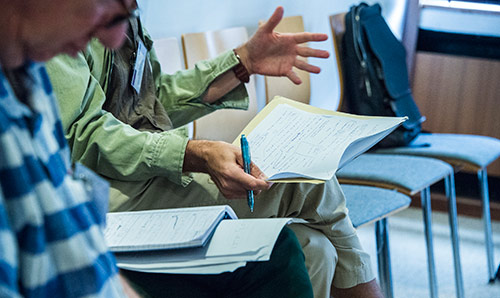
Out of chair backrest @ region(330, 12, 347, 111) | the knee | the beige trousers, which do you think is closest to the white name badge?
the beige trousers

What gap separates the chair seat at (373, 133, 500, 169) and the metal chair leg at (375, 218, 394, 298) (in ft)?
2.02

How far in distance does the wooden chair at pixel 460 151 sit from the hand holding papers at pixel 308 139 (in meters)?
1.10

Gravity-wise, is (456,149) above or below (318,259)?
below

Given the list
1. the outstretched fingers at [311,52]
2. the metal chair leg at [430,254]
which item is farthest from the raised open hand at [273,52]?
the metal chair leg at [430,254]

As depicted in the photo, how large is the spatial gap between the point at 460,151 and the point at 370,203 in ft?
2.62

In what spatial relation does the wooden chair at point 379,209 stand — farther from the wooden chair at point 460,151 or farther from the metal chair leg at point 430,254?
the wooden chair at point 460,151

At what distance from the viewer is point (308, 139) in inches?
46.8

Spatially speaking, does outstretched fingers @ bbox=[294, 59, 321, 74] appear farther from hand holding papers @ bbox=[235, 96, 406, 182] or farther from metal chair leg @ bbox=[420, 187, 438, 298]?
metal chair leg @ bbox=[420, 187, 438, 298]

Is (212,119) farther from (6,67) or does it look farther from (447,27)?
(447,27)

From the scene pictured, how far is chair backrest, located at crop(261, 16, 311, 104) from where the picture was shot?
2350mm

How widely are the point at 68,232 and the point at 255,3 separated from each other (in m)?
2.12

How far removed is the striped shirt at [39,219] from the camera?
0.49 m

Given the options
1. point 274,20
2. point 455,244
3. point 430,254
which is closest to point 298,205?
point 274,20

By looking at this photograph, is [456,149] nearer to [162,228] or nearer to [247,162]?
[247,162]
